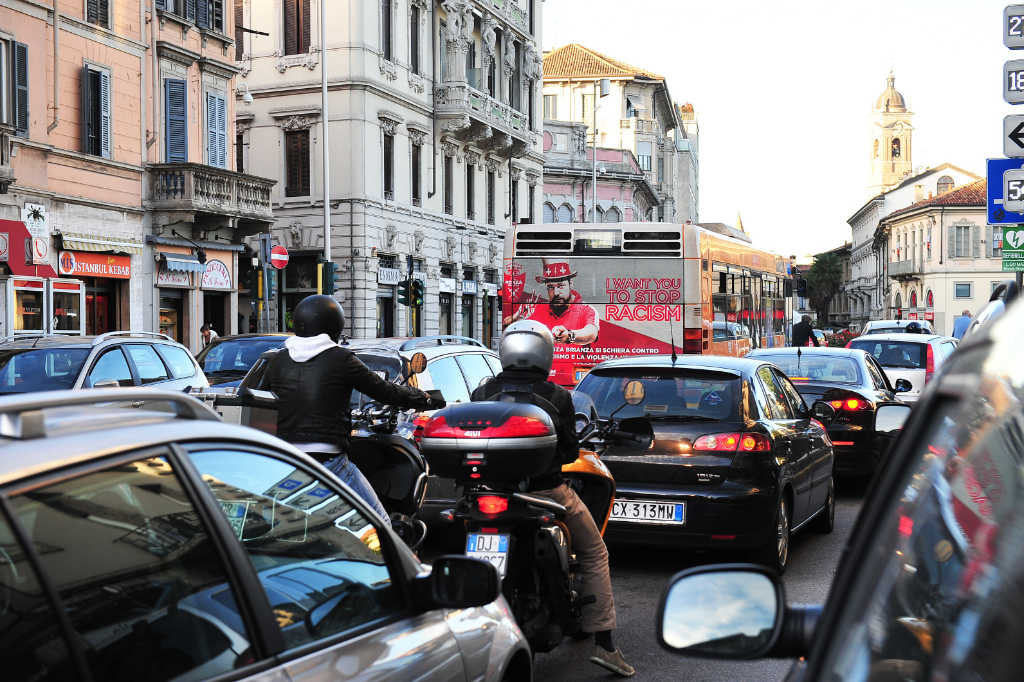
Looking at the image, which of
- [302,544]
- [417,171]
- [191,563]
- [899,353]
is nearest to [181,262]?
[417,171]

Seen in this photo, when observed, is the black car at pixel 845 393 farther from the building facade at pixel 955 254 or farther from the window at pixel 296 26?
the building facade at pixel 955 254

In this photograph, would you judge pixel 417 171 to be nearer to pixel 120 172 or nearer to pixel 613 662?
pixel 120 172

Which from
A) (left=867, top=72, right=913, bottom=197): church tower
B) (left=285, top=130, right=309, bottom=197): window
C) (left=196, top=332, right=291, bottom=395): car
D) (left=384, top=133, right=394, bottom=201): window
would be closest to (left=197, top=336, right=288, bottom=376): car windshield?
(left=196, top=332, right=291, bottom=395): car

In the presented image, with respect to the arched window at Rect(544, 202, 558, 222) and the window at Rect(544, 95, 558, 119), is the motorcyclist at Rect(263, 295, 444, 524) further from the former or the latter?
the window at Rect(544, 95, 558, 119)

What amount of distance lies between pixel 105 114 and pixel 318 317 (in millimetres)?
22265

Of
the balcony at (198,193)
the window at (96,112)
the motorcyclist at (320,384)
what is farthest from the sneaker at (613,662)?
the balcony at (198,193)

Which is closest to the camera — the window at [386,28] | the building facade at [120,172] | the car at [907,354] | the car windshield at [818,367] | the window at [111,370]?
the window at [111,370]

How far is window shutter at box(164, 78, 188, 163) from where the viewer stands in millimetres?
29484

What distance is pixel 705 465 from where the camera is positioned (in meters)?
8.44

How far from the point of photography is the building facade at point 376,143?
39750 millimetres

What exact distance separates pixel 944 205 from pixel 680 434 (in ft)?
315

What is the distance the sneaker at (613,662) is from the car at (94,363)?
7.35 meters

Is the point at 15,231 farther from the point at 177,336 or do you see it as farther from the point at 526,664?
the point at 526,664

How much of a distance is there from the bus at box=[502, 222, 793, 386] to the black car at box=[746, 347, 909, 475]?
18.8 ft
